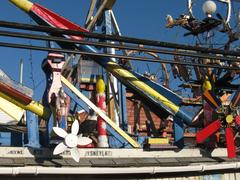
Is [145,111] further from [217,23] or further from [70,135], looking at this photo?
[70,135]

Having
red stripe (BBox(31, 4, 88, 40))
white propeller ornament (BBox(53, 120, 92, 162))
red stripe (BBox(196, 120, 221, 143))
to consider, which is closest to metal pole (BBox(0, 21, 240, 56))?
white propeller ornament (BBox(53, 120, 92, 162))

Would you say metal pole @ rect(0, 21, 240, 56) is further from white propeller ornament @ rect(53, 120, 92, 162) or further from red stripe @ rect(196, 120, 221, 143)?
red stripe @ rect(196, 120, 221, 143)

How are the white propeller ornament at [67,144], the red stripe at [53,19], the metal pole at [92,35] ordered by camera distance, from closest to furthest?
the metal pole at [92,35] → the white propeller ornament at [67,144] → the red stripe at [53,19]

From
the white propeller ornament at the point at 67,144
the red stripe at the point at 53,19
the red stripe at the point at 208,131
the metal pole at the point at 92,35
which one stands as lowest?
the white propeller ornament at the point at 67,144

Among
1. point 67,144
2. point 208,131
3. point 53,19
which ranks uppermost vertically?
point 53,19

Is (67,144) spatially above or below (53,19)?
below

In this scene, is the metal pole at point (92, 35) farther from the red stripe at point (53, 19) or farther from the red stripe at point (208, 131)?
the red stripe at point (53, 19)

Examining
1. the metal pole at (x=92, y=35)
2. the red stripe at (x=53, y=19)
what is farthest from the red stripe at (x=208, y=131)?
the red stripe at (x=53, y=19)

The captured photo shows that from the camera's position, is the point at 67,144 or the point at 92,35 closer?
the point at 92,35

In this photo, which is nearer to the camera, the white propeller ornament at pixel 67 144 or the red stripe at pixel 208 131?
the white propeller ornament at pixel 67 144

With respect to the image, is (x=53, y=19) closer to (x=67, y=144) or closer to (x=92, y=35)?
(x=67, y=144)

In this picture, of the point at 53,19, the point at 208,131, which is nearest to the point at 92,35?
the point at 53,19

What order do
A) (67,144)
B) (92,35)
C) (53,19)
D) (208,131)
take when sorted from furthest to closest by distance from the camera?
1. (53,19)
2. (208,131)
3. (67,144)
4. (92,35)

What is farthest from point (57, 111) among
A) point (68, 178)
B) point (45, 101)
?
point (68, 178)
